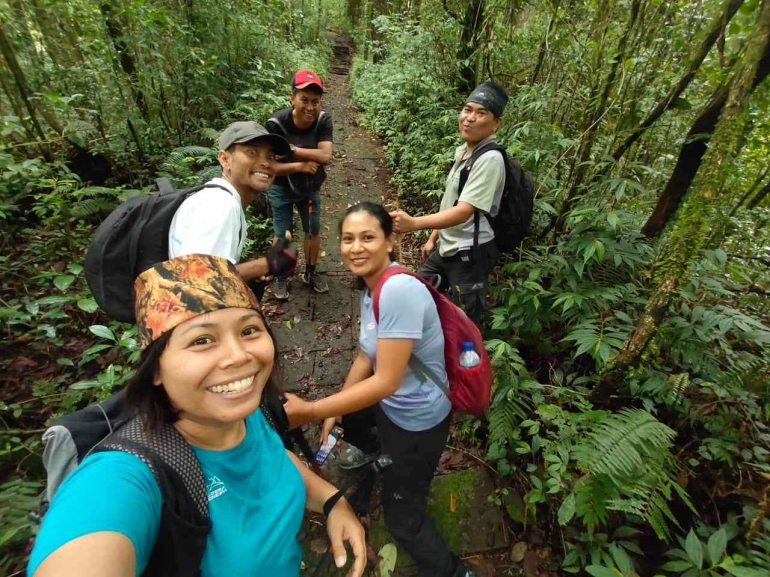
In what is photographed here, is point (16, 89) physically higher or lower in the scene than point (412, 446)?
higher

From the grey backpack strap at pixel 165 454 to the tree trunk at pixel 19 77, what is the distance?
4971mm

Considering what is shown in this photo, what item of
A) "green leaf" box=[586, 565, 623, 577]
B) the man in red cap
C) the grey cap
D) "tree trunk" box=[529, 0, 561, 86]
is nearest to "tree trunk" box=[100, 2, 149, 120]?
the man in red cap

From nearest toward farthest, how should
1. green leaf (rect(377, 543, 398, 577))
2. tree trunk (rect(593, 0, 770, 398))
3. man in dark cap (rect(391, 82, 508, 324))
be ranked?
tree trunk (rect(593, 0, 770, 398)), green leaf (rect(377, 543, 398, 577)), man in dark cap (rect(391, 82, 508, 324))

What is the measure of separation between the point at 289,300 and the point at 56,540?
3998mm

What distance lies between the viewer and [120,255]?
1.79 m

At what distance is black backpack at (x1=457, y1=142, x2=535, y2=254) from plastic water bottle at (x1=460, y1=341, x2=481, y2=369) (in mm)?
1324

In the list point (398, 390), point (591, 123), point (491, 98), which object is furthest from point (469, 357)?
point (591, 123)

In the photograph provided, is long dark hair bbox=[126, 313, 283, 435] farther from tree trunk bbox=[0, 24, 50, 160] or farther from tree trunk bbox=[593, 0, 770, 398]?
tree trunk bbox=[0, 24, 50, 160]

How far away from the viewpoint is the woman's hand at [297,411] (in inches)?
70.8

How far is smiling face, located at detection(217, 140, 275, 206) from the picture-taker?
2.38 m

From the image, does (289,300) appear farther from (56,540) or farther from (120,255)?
(56,540)

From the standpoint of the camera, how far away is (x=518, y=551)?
2545 millimetres

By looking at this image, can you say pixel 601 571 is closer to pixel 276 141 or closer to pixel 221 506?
pixel 221 506

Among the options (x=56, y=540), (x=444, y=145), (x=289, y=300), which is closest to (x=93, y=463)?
(x=56, y=540)
